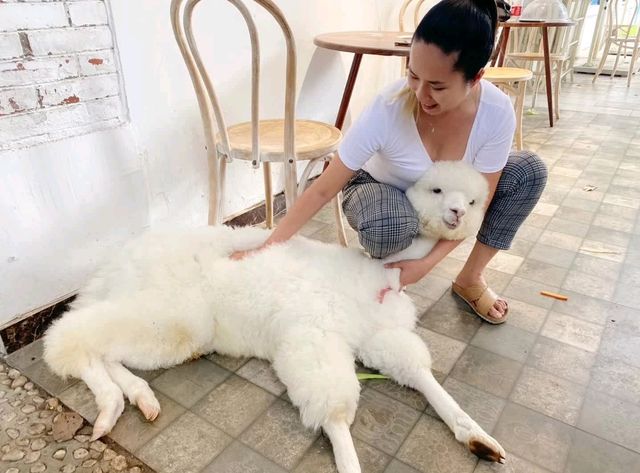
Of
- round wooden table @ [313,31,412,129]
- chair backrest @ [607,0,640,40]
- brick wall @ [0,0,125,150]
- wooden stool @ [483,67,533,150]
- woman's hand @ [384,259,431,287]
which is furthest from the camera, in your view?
chair backrest @ [607,0,640,40]

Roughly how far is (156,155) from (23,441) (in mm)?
1023

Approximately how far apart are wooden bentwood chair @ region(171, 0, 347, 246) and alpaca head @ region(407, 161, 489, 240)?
49cm

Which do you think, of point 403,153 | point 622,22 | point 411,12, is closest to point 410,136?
point 403,153

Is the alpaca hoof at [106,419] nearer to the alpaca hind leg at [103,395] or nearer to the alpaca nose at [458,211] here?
the alpaca hind leg at [103,395]

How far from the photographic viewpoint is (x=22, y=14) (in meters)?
1.30

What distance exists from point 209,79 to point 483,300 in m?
1.19

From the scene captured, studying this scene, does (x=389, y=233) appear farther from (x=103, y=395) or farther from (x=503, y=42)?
(x=503, y=42)

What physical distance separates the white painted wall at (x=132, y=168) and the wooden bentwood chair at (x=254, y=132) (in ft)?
0.57

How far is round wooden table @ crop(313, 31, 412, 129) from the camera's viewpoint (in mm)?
1957

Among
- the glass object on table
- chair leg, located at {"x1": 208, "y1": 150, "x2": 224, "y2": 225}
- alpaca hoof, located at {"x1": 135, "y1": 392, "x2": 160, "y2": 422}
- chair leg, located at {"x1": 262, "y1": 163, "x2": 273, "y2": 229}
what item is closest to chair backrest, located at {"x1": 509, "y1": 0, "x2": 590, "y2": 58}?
the glass object on table

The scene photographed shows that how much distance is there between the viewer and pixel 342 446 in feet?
3.67

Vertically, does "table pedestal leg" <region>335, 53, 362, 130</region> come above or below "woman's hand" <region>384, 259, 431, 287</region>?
above

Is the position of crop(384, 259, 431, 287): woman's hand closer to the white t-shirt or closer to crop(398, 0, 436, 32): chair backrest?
the white t-shirt

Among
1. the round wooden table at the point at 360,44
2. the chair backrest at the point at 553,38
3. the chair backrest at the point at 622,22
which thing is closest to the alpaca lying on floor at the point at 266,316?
the round wooden table at the point at 360,44
